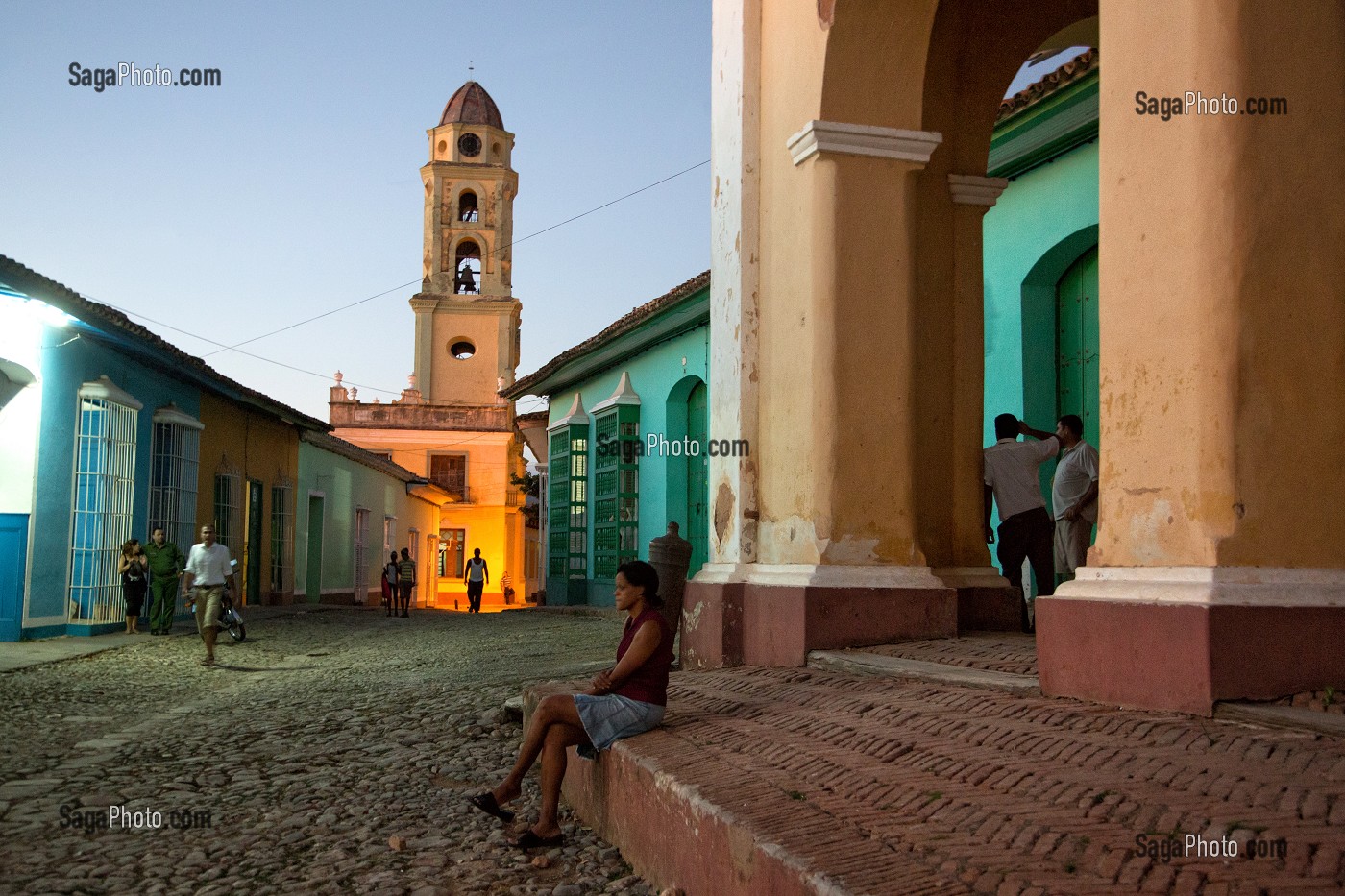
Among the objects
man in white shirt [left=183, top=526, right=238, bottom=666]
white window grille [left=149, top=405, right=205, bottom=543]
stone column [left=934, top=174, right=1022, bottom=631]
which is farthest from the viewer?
white window grille [left=149, top=405, right=205, bottom=543]

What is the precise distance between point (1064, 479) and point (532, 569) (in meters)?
40.0

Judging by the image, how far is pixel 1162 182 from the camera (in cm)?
431

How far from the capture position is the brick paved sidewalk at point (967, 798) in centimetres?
262

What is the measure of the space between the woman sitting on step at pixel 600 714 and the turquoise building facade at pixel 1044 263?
5363 millimetres

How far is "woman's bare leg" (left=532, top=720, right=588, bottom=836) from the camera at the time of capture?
15.0ft

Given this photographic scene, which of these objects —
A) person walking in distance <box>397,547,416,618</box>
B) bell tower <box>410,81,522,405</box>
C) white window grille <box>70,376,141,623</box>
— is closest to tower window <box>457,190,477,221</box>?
bell tower <box>410,81,522,405</box>

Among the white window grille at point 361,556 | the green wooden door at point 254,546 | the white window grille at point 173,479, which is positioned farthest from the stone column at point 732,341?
the white window grille at point 361,556

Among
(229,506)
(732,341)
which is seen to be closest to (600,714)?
(732,341)

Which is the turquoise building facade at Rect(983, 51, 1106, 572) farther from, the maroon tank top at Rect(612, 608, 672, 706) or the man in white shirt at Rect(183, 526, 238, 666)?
the man in white shirt at Rect(183, 526, 238, 666)

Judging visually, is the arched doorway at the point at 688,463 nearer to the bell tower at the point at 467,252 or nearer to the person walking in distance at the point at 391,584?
the person walking in distance at the point at 391,584

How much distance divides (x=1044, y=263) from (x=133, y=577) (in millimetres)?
10954

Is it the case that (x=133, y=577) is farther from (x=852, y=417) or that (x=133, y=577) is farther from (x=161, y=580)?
(x=852, y=417)

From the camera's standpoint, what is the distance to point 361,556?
100 ft

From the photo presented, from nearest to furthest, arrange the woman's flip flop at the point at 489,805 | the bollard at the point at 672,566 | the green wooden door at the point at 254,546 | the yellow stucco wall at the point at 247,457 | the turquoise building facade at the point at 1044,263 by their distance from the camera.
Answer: the woman's flip flop at the point at 489,805
the bollard at the point at 672,566
the turquoise building facade at the point at 1044,263
the yellow stucco wall at the point at 247,457
the green wooden door at the point at 254,546
